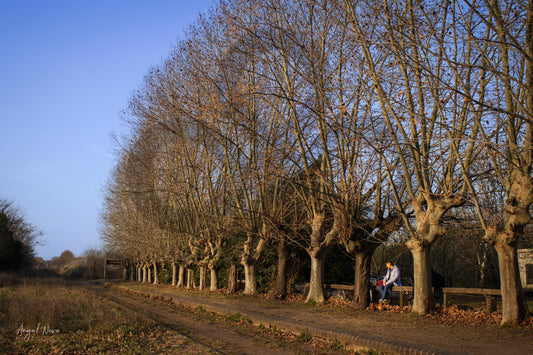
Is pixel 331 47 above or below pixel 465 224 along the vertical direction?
above

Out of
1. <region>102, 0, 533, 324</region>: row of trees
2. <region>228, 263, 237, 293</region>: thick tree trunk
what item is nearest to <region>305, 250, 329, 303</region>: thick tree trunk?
<region>102, 0, 533, 324</region>: row of trees

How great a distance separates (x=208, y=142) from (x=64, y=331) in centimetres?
1510

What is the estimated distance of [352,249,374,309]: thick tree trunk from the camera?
50.5 ft

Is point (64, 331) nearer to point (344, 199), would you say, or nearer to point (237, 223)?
point (344, 199)

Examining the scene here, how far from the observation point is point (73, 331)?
455 inches

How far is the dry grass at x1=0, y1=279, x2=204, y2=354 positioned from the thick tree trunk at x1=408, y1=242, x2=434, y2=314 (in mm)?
6726

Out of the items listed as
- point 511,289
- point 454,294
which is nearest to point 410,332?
point 511,289

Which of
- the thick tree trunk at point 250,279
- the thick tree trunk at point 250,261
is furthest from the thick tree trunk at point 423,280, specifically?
A: the thick tree trunk at point 250,279

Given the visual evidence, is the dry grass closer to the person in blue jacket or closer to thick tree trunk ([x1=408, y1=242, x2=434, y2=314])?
thick tree trunk ([x1=408, y1=242, x2=434, y2=314])

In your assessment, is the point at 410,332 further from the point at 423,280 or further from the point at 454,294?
the point at 454,294

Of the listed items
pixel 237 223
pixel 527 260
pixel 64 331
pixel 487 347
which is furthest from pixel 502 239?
pixel 527 260

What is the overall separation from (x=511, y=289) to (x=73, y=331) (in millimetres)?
10618

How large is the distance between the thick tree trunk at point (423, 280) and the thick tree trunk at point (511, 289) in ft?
7.58

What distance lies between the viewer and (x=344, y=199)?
14820mm
